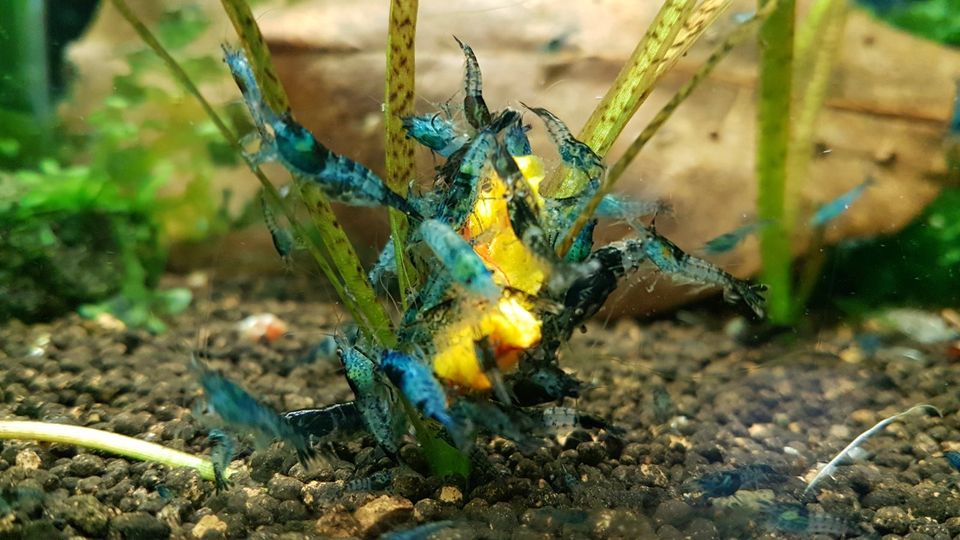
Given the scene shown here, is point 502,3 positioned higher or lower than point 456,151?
higher

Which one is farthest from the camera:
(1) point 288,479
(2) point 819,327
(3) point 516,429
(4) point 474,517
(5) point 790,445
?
(2) point 819,327

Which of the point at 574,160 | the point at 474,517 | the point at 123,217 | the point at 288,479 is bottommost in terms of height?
the point at 474,517

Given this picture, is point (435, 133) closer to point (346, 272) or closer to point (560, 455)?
point (346, 272)

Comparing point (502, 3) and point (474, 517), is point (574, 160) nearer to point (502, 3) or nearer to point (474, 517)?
point (474, 517)

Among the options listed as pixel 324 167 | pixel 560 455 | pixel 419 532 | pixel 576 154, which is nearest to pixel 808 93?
pixel 576 154

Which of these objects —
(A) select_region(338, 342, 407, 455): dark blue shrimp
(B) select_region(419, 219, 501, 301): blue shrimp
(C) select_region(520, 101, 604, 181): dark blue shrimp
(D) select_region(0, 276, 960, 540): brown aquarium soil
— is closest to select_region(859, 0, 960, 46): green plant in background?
(D) select_region(0, 276, 960, 540): brown aquarium soil

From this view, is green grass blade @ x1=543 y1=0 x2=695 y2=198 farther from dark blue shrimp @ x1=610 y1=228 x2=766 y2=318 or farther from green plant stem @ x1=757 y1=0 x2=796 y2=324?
green plant stem @ x1=757 y1=0 x2=796 y2=324

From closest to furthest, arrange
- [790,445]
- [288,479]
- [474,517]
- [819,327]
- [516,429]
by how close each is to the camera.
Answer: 1. [516,429]
2. [474,517]
3. [288,479]
4. [790,445]
5. [819,327]

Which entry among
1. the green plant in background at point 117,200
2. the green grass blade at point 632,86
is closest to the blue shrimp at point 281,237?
the green grass blade at point 632,86

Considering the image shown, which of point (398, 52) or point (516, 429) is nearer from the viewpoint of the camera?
point (516, 429)

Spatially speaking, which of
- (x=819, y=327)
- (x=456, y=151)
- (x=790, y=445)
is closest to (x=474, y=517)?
(x=456, y=151)
